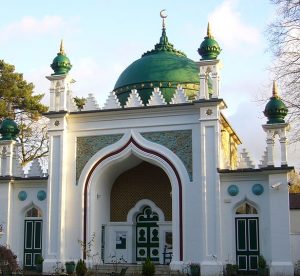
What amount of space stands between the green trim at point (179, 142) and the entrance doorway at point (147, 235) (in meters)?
2.83

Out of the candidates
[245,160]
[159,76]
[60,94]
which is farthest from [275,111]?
[60,94]

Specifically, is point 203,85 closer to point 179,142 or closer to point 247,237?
point 179,142

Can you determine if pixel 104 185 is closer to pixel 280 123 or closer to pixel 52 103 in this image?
pixel 52 103

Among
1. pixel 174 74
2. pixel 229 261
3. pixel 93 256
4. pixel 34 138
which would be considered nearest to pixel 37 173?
pixel 93 256

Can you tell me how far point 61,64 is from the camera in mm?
19281

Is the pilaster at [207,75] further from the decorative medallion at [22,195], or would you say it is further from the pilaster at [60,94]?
the decorative medallion at [22,195]

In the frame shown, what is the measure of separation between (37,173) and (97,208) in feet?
8.52

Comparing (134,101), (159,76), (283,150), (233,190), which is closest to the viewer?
(283,150)

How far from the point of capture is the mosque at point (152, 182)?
16688 millimetres

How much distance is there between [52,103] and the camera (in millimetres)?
19078

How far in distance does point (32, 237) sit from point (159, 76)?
7385 millimetres

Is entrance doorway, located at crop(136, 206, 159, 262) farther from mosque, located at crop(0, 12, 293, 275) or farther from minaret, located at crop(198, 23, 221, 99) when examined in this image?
minaret, located at crop(198, 23, 221, 99)

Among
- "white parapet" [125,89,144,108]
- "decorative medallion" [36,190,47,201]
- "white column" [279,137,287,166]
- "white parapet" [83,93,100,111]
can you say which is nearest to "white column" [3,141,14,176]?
"decorative medallion" [36,190,47,201]

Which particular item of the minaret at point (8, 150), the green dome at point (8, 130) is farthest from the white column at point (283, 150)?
the green dome at point (8, 130)
